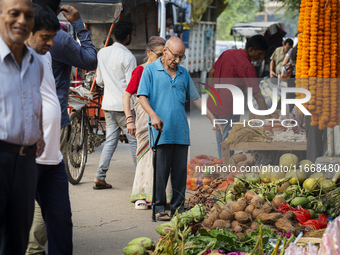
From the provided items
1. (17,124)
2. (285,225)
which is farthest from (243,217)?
(17,124)

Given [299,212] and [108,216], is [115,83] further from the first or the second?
[299,212]

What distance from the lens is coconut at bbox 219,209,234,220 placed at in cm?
351

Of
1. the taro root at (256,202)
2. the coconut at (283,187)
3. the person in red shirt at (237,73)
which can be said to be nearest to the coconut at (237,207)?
the taro root at (256,202)

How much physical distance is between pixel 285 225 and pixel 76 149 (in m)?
3.98

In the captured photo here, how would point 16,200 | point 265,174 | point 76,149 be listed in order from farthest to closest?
1. point 76,149
2. point 265,174
3. point 16,200

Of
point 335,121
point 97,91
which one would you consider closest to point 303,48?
point 335,121

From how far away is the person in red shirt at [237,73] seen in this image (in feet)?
20.3

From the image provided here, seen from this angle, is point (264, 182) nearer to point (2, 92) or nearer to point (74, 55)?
point (74, 55)

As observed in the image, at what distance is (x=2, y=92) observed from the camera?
6.99 feet

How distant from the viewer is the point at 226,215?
3514 millimetres

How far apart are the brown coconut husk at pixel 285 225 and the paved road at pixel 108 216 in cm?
141

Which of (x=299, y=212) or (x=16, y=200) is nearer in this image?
(x=16, y=200)

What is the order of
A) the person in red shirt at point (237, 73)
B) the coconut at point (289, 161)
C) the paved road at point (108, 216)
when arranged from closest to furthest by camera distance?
the paved road at point (108, 216)
the coconut at point (289, 161)
the person in red shirt at point (237, 73)

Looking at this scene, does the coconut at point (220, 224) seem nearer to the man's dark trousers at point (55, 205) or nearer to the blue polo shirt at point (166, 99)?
the man's dark trousers at point (55, 205)
